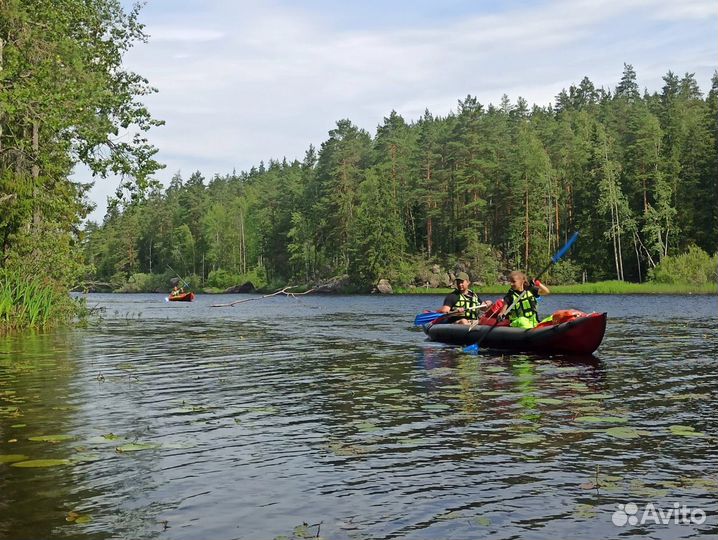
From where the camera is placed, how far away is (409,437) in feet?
27.5

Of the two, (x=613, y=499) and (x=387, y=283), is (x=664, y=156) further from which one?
(x=613, y=499)

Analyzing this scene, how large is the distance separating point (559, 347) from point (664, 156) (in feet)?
234

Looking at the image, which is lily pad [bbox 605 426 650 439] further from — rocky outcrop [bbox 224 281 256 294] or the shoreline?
rocky outcrop [bbox 224 281 256 294]

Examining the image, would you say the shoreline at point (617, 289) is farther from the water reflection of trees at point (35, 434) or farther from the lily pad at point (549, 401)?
the water reflection of trees at point (35, 434)

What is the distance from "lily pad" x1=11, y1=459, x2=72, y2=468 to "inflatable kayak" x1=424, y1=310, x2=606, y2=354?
453 inches

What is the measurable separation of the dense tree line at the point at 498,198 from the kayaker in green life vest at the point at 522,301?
52.7 meters

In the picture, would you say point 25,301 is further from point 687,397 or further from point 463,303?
point 687,397

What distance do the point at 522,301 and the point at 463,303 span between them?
11.5ft

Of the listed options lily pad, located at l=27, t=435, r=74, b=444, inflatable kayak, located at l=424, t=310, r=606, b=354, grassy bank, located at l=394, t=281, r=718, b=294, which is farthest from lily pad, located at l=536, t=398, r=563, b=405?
grassy bank, located at l=394, t=281, r=718, b=294

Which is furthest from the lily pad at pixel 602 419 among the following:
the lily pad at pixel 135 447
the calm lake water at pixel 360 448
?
the lily pad at pixel 135 447

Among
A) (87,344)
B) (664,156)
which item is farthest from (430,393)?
(664,156)

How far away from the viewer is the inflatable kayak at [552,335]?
15898mm

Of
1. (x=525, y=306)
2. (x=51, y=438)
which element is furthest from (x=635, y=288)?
(x=51, y=438)

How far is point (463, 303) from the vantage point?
2072cm
